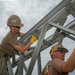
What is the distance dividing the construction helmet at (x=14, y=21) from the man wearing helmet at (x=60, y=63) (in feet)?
8.85

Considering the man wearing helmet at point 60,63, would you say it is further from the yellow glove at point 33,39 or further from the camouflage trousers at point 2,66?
the camouflage trousers at point 2,66

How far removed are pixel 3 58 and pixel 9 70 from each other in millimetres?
757

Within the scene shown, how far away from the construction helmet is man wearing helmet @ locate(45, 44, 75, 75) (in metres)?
2.70

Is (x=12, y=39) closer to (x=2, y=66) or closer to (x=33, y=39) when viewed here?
(x=33, y=39)

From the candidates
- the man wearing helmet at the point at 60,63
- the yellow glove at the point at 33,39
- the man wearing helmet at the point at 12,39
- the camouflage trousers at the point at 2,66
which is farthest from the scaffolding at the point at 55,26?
the man wearing helmet at the point at 60,63

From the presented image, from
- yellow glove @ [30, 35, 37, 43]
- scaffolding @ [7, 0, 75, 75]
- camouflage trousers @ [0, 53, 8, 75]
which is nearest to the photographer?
scaffolding @ [7, 0, 75, 75]

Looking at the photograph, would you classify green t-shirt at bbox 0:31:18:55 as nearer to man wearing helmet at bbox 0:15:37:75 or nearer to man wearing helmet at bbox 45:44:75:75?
man wearing helmet at bbox 0:15:37:75

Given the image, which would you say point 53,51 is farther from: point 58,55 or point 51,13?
point 51,13

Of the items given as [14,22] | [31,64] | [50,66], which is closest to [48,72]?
[50,66]

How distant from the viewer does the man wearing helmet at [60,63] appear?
3743mm

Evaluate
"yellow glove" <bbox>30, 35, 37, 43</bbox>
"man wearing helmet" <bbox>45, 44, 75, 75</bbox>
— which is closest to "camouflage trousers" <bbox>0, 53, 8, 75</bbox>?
"yellow glove" <bbox>30, 35, 37, 43</bbox>

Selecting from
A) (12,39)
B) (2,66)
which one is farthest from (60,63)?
(2,66)

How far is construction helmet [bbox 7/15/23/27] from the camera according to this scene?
23.5 ft

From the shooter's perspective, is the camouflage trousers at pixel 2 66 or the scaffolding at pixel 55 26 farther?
the camouflage trousers at pixel 2 66
